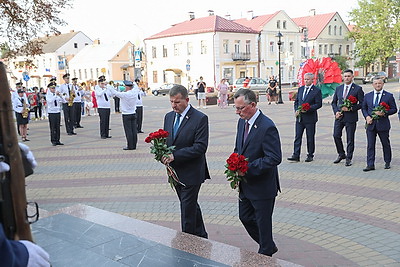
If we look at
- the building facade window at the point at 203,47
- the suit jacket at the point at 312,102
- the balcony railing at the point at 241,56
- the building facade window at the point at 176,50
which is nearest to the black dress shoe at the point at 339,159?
the suit jacket at the point at 312,102

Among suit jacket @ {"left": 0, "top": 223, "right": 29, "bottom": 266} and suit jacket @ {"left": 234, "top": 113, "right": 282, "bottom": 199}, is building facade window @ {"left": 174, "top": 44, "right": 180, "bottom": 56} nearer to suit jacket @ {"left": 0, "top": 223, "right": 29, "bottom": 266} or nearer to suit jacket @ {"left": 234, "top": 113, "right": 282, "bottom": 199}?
suit jacket @ {"left": 234, "top": 113, "right": 282, "bottom": 199}

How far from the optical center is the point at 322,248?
5.49 meters

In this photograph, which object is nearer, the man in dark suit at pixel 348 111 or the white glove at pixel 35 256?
the white glove at pixel 35 256

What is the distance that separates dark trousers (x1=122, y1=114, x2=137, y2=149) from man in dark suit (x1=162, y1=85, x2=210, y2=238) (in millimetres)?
8005

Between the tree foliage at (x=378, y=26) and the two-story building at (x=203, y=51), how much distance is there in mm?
16259

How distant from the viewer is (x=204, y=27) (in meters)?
55.6

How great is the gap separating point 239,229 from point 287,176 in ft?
10.6

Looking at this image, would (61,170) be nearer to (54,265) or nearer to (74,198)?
(74,198)

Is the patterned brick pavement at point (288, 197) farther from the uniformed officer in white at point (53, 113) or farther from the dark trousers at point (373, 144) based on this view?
the uniformed officer in white at point (53, 113)

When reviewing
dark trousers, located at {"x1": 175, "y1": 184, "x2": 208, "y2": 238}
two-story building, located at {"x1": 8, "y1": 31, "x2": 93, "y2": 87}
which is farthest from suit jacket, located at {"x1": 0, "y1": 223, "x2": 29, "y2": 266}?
two-story building, located at {"x1": 8, "y1": 31, "x2": 93, "y2": 87}

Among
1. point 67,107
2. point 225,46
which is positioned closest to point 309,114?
point 67,107

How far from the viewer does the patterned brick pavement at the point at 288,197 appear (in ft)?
18.3

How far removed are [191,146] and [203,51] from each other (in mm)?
51751

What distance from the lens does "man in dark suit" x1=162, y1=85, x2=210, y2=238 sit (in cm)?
513
